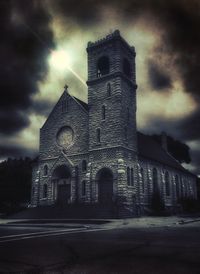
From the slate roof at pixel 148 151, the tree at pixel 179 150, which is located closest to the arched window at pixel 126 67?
the slate roof at pixel 148 151

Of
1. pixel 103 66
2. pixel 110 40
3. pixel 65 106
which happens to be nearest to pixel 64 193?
pixel 65 106

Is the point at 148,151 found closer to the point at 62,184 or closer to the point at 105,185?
the point at 105,185

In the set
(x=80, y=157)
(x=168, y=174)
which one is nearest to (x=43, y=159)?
(x=80, y=157)

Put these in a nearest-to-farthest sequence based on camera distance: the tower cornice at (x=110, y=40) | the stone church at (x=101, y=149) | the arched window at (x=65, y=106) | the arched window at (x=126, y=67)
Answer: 1. the stone church at (x=101, y=149)
2. the tower cornice at (x=110, y=40)
3. the arched window at (x=126, y=67)
4. the arched window at (x=65, y=106)

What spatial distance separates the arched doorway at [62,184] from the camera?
36375 millimetres

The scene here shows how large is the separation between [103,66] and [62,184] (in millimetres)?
15888

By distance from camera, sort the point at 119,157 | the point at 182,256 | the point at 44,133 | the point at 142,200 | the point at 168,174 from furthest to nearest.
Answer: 1. the point at 168,174
2. the point at 44,133
3. the point at 142,200
4. the point at 119,157
5. the point at 182,256

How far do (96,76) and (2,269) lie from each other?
33.4 metres

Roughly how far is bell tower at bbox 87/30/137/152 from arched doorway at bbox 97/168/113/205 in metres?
2.96

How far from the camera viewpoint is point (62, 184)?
3694 cm

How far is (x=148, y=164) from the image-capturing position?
39.6 meters

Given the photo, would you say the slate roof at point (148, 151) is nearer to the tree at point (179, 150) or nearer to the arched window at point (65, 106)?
the arched window at point (65, 106)

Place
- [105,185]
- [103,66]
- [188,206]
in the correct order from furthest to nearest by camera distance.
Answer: [188,206], [103,66], [105,185]

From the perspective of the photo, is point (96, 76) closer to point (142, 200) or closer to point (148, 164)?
point (148, 164)
